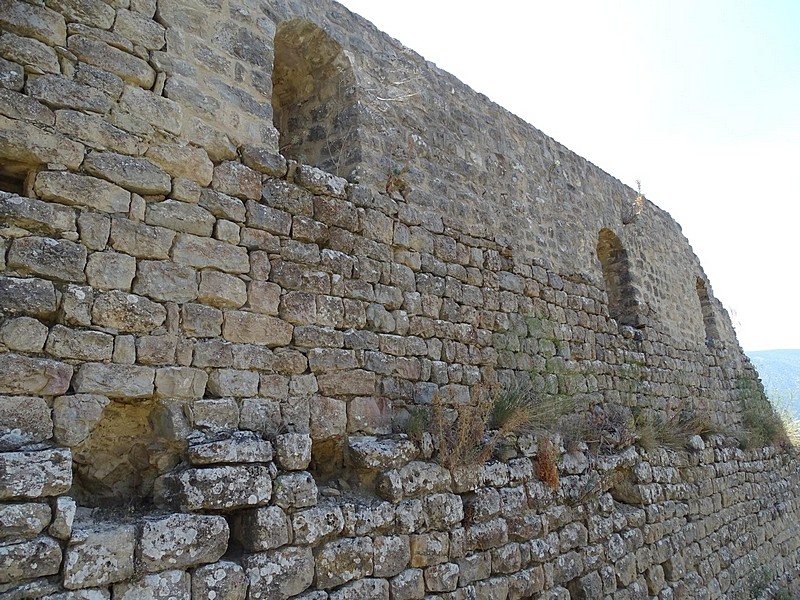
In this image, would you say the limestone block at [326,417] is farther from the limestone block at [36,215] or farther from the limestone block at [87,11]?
the limestone block at [87,11]

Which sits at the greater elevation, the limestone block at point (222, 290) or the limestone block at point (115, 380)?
the limestone block at point (222, 290)

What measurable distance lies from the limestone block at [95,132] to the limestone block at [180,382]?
1157mm

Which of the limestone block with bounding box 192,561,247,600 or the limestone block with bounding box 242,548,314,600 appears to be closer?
the limestone block with bounding box 192,561,247,600

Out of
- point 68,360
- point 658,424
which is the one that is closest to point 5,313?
point 68,360

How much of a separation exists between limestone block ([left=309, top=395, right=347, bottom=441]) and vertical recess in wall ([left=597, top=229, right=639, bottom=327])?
5.00 meters

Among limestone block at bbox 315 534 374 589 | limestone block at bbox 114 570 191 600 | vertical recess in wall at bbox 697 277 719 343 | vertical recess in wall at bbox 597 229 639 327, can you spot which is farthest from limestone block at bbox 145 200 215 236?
vertical recess in wall at bbox 697 277 719 343

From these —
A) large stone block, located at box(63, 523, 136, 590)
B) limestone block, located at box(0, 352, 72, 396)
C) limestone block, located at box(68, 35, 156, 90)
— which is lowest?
large stone block, located at box(63, 523, 136, 590)

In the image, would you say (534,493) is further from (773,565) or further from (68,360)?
(773,565)

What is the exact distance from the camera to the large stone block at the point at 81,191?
2881mm

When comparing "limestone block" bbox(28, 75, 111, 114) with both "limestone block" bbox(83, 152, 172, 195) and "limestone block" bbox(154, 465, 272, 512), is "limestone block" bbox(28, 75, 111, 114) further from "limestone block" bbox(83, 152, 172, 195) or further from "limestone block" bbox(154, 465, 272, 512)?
"limestone block" bbox(154, 465, 272, 512)

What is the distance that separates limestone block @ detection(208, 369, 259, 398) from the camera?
3.21 metres

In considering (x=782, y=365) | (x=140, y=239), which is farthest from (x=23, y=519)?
(x=782, y=365)

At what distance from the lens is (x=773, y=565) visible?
7961 millimetres

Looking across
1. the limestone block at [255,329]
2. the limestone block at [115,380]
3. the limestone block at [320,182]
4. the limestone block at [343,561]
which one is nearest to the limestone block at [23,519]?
the limestone block at [115,380]
